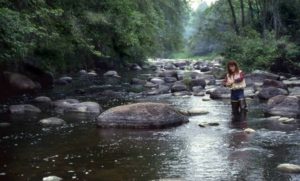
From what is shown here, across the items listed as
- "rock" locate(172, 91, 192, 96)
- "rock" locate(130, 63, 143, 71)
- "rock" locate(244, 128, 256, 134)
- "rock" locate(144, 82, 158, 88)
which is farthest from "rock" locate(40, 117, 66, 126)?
"rock" locate(130, 63, 143, 71)

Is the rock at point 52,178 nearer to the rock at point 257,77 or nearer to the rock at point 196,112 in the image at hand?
the rock at point 196,112

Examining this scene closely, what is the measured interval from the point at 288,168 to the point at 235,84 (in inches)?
244

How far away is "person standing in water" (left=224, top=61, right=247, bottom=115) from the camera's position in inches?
545

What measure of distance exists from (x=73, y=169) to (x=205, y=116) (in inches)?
247

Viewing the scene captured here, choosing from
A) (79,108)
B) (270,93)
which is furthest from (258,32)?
(79,108)

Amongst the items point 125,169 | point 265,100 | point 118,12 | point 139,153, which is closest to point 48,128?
point 139,153

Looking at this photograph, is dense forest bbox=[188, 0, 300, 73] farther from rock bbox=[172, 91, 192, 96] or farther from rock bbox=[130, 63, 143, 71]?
rock bbox=[172, 91, 192, 96]

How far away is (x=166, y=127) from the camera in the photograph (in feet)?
39.6

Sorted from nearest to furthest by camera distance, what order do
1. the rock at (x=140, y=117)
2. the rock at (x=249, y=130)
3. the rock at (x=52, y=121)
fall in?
the rock at (x=249, y=130)
the rock at (x=140, y=117)
the rock at (x=52, y=121)

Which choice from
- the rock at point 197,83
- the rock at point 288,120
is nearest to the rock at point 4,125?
the rock at point 288,120

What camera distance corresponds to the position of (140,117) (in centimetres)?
1205

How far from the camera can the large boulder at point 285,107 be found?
44.2 ft

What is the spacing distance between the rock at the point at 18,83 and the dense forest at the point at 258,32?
10788 millimetres

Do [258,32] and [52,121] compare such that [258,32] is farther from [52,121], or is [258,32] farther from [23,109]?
[52,121]
